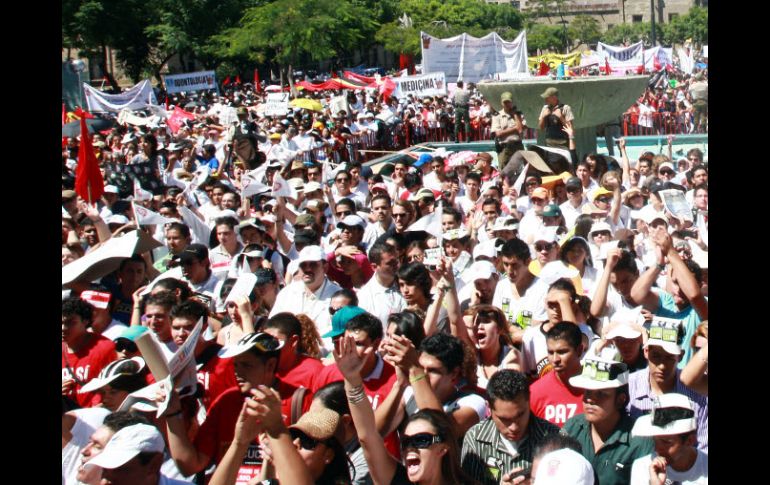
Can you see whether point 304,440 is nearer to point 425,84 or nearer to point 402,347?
point 402,347


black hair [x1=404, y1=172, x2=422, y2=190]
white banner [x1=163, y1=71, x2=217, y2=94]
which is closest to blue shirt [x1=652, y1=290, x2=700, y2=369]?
black hair [x1=404, y1=172, x2=422, y2=190]

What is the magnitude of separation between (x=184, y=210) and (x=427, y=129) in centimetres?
1688

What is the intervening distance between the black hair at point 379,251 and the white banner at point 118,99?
16.3 m

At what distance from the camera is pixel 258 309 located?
6457mm

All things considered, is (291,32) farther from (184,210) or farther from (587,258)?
(587,258)

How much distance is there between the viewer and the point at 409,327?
490cm

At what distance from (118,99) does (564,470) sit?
2088cm

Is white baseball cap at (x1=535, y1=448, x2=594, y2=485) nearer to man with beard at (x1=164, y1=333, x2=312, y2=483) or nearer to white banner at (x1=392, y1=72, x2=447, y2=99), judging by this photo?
man with beard at (x1=164, y1=333, x2=312, y2=483)

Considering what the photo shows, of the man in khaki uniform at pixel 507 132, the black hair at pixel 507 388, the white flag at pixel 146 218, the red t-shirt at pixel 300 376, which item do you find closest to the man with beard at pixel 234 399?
the red t-shirt at pixel 300 376

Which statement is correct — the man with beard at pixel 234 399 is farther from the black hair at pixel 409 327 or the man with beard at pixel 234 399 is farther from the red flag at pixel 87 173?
the red flag at pixel 87 173

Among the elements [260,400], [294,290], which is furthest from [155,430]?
[294,290]

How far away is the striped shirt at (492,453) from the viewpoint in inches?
158

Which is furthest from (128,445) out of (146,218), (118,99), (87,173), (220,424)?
(118,99)
